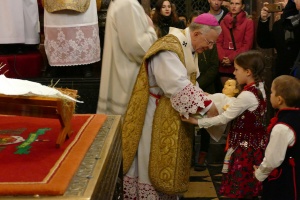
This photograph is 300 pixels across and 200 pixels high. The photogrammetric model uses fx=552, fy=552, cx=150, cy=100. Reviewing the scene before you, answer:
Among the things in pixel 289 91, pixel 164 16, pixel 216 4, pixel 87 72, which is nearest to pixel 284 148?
pixel 289 91

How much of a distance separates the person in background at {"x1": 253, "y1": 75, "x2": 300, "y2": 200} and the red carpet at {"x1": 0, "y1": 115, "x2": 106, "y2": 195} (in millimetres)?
1179

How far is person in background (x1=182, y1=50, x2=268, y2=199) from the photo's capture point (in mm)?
3979

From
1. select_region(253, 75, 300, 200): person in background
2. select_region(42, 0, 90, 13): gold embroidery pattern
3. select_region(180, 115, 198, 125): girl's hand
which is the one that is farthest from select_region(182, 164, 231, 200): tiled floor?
select_region(42, 0, 90, 13): gold embroidery pattern

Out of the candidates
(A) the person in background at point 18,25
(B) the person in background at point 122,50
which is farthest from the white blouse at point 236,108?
(A) the person in background at point 18,25

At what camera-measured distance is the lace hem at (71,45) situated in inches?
220

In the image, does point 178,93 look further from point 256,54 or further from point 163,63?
point 256,54

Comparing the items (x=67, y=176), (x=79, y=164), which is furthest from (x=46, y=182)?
(x=79, y=164)

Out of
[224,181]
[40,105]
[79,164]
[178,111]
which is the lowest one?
[224,181]

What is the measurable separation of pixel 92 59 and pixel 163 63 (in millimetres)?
2079

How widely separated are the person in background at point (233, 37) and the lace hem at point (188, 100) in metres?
2.72

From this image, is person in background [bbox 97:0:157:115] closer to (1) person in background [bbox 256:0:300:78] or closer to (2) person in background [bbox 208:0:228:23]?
(1) person in background [bbox 256:0:300:78]

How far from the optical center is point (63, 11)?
557 centimetres

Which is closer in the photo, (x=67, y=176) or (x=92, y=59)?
(x=67, y=176)

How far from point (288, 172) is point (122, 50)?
184cm
